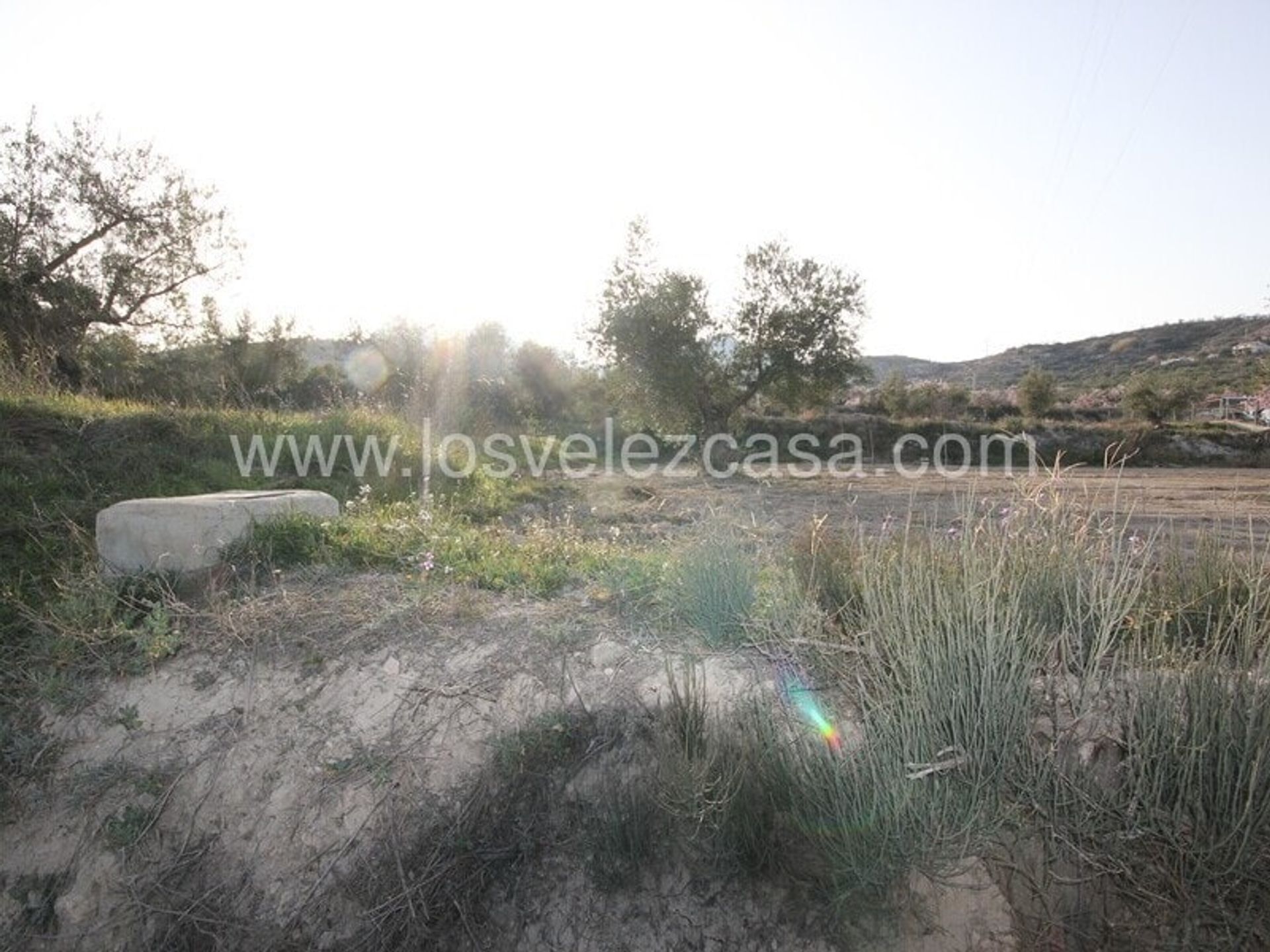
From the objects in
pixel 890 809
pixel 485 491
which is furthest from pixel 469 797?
pixel 485 491

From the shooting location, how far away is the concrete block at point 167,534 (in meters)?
4.75

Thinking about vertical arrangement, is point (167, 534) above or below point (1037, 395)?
below

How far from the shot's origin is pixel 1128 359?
50219mm

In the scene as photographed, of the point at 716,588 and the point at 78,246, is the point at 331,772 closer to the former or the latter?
the point at 716,588

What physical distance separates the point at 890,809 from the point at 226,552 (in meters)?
4.44

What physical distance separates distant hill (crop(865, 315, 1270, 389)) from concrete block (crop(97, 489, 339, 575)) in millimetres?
37193

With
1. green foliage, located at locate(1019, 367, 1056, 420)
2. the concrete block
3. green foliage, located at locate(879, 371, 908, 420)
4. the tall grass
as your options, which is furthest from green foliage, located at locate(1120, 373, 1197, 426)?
the concrete block

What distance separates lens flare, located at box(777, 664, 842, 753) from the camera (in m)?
2.82

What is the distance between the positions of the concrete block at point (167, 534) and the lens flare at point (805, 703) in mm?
3881

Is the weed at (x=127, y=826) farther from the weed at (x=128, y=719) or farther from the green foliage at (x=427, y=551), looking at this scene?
the green foliage at (x=427, y=551)

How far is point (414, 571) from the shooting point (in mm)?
4844

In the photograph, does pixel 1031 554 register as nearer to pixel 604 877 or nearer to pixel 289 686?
pixel 604 877

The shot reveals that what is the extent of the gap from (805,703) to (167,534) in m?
4.28

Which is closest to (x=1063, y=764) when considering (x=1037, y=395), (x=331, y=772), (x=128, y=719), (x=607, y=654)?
(x=607, y=654)
